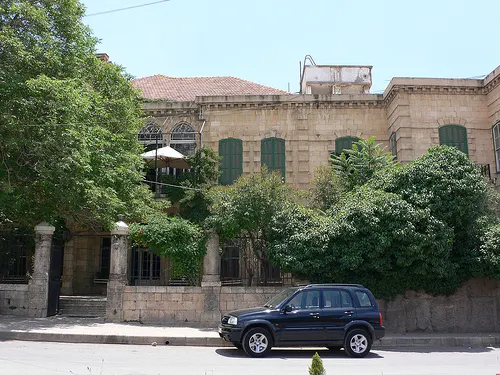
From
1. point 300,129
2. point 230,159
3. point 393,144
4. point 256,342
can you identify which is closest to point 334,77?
point 300,129

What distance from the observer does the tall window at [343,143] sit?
24.0m

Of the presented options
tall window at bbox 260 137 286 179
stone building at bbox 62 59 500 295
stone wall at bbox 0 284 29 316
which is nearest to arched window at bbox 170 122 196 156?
stone building at bbox 62 59 500 295

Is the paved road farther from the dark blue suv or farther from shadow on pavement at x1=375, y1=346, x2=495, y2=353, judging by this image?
the dark blue suv

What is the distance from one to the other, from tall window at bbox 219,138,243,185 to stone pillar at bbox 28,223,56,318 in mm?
9410

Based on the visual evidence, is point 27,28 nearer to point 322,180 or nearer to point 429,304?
point 322,180

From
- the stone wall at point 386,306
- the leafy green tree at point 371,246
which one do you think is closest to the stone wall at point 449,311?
the stone wall at point 386,306

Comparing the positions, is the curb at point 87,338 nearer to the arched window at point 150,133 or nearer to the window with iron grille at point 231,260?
the window with iron grille at point 231,260

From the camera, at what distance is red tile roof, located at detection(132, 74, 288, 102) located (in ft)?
90.4

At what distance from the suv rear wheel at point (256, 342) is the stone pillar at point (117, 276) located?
6.13m

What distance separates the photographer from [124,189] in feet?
62.2

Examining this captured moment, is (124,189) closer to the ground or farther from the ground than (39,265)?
farther from the ground

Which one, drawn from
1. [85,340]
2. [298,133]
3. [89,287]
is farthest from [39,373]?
[298,133]

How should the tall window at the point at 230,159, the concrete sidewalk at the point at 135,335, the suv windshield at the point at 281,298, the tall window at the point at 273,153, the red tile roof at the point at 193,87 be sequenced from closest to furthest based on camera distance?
the suv windshield at the point at 281,298 → the concrete sidewalk at the point at 135,335 → the tall window at the point at 230,159 → the tall window at the point at 273,153 → the red tile roof at the point at 193,87

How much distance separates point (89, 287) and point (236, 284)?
33.1 ft
